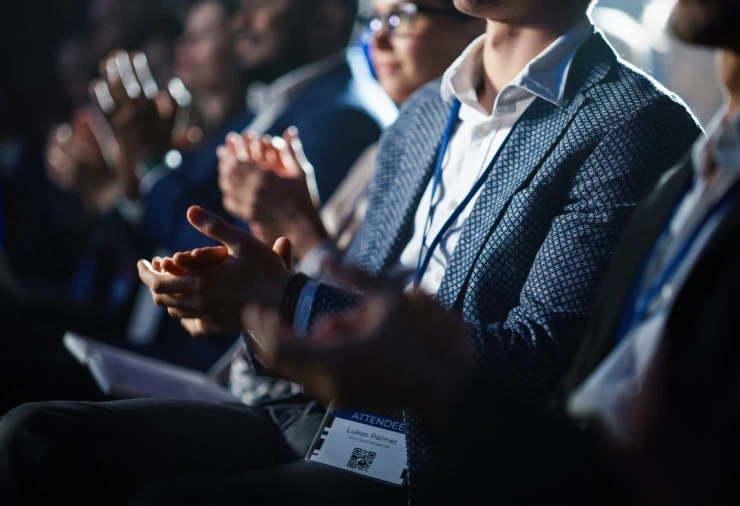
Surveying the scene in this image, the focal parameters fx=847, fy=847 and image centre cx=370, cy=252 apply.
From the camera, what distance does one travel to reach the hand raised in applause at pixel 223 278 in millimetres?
979

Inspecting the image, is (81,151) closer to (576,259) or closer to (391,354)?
(576,259)

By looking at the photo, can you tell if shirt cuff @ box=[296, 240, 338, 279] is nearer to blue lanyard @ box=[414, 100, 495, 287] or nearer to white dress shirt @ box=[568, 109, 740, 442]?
blue lanyard @ box=[414, 100, 495, 287]

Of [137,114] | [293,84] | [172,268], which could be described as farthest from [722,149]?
[137,114]

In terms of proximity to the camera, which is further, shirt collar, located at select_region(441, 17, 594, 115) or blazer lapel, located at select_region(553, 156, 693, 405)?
shirt collar, located at select_region(441, 17, 594, 115)

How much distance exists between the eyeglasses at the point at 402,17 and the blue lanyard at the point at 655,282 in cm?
91

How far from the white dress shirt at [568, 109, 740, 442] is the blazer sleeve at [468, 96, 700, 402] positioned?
0.73 feet

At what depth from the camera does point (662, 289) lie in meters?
0.74

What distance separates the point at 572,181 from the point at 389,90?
821 millimetres

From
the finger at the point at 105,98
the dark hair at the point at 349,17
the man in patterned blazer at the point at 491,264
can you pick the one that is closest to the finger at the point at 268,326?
the man in patterned blazer at the point at 491,264

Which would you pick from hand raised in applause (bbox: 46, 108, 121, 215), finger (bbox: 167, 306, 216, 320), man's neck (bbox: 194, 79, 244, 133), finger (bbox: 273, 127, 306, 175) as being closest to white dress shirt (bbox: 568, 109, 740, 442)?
finger (bbox: 167, 306, 216, 320)

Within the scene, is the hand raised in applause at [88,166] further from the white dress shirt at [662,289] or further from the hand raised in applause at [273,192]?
the white dress shirt at [662,289]

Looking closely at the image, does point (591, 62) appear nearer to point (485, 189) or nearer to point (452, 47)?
point (485, 189)

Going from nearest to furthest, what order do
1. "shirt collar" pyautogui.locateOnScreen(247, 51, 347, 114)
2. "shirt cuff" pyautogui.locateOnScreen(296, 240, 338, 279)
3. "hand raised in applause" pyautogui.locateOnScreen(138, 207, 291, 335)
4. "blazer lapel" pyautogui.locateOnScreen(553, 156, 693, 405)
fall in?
"blazer lapel" pyautogui.locateOnScreen(553, 156, 693, 405) → "hand raised in applause" pyautogui.locateOnScreen(138, 207, 291, 335) → "shirt cuff" pyautogui.locateOnScreen(296, 240, 338, 279) → "shirt collar" pyautogui.locateOnScreen(247, 51, 347, 114)

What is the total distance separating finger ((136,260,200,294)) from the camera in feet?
3.28
